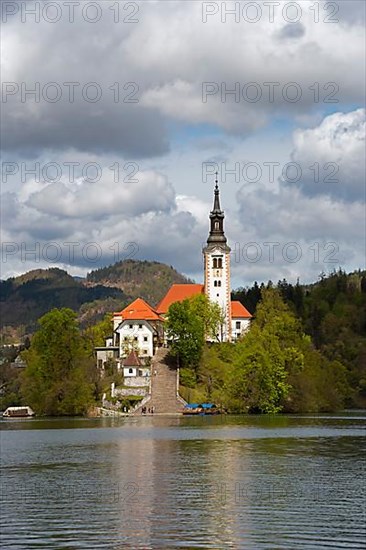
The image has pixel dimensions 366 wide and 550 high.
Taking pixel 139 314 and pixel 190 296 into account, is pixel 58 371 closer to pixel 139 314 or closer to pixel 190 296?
pixel 139 314

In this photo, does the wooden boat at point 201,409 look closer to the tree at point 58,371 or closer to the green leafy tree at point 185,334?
the green leafy tree at point 185,334

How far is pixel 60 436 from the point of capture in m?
83.7

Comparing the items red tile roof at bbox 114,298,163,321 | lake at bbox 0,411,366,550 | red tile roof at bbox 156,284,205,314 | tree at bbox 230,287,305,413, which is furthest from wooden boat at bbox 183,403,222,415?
lake at bbox 0,411,366,550

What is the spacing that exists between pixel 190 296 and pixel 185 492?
120 metres

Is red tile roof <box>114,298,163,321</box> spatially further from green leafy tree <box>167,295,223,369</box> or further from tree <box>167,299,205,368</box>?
tree <box>167,299,205,368</box>

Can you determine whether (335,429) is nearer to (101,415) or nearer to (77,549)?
(101,415)

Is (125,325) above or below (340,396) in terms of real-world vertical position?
above

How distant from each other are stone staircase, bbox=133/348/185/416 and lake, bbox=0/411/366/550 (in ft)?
156

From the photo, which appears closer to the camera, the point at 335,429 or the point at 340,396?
the point at 335,429

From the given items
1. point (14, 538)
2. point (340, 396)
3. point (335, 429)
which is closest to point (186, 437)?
point (335, 429)

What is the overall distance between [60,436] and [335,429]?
85.1ft

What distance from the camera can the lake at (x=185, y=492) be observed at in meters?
32.7

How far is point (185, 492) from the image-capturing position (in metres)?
43.3

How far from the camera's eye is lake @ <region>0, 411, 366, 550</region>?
107 ft
